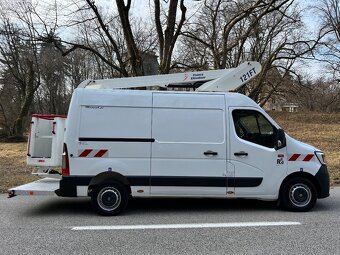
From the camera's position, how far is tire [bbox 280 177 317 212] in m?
7.65

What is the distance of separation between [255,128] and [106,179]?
9.55ft

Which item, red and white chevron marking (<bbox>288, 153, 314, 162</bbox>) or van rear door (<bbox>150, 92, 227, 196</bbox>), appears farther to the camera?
red and white chevron marking (<bbox>288, 153, 314, 162</bbox>)

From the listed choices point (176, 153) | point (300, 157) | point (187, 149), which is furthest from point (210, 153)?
point (300, 157)

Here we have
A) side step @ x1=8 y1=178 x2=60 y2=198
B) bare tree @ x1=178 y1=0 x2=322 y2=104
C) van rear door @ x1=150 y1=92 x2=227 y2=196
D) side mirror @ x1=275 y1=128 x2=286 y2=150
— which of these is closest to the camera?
side step @ x1=8 y1=178 x2=60 y2=198

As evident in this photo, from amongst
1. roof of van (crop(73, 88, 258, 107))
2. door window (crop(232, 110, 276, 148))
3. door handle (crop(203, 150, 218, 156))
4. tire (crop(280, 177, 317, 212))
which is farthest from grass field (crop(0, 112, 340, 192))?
door handle (crop(203, 150, 218, 156))

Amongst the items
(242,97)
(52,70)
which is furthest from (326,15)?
(242,97)

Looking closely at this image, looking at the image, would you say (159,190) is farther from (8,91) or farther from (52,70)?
(52,70)

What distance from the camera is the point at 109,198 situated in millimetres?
7359

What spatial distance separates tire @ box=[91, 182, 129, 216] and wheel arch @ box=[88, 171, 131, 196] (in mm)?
65

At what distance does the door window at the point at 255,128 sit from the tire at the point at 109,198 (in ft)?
8.07

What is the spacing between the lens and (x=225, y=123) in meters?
7.56

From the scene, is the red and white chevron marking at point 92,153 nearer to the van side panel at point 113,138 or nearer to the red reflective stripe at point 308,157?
the van side panel at point 113,138

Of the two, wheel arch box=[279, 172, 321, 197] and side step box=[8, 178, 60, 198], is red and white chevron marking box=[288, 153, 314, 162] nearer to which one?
wheel arch box=[279, 172, 321, 197]

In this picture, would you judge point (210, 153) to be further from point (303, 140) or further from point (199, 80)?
point (303, 140)
